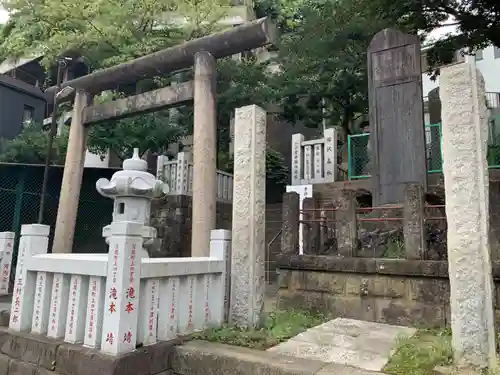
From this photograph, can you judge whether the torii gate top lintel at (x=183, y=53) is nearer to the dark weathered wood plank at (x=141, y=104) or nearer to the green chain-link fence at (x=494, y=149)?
the dark weathered wood plank at (x=141, y=104)

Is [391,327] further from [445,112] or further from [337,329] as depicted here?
[445,112]

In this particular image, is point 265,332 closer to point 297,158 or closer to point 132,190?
point 132,190

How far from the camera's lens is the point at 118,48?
38.3 ft

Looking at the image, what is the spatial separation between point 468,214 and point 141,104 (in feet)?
23.0

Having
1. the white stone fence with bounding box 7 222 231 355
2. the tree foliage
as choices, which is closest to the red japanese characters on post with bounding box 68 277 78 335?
the white stone fence with bounding box 7 222 231 355

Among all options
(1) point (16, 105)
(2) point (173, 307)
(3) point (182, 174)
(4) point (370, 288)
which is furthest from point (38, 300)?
(1) point (16, 105)

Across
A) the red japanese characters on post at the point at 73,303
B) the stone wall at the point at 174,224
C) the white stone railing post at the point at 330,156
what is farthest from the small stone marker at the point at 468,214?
the stone wall at the point at 174,224

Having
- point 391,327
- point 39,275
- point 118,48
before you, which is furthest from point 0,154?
point 391,327

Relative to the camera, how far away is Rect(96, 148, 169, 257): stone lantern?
5789mm

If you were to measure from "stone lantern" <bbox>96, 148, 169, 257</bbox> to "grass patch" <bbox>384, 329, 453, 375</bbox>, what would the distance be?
11.4 ft

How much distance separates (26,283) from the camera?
4.48 metres

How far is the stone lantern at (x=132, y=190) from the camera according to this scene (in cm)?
579

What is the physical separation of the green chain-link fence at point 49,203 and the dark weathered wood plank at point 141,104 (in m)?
2.65

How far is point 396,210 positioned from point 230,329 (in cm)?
377
